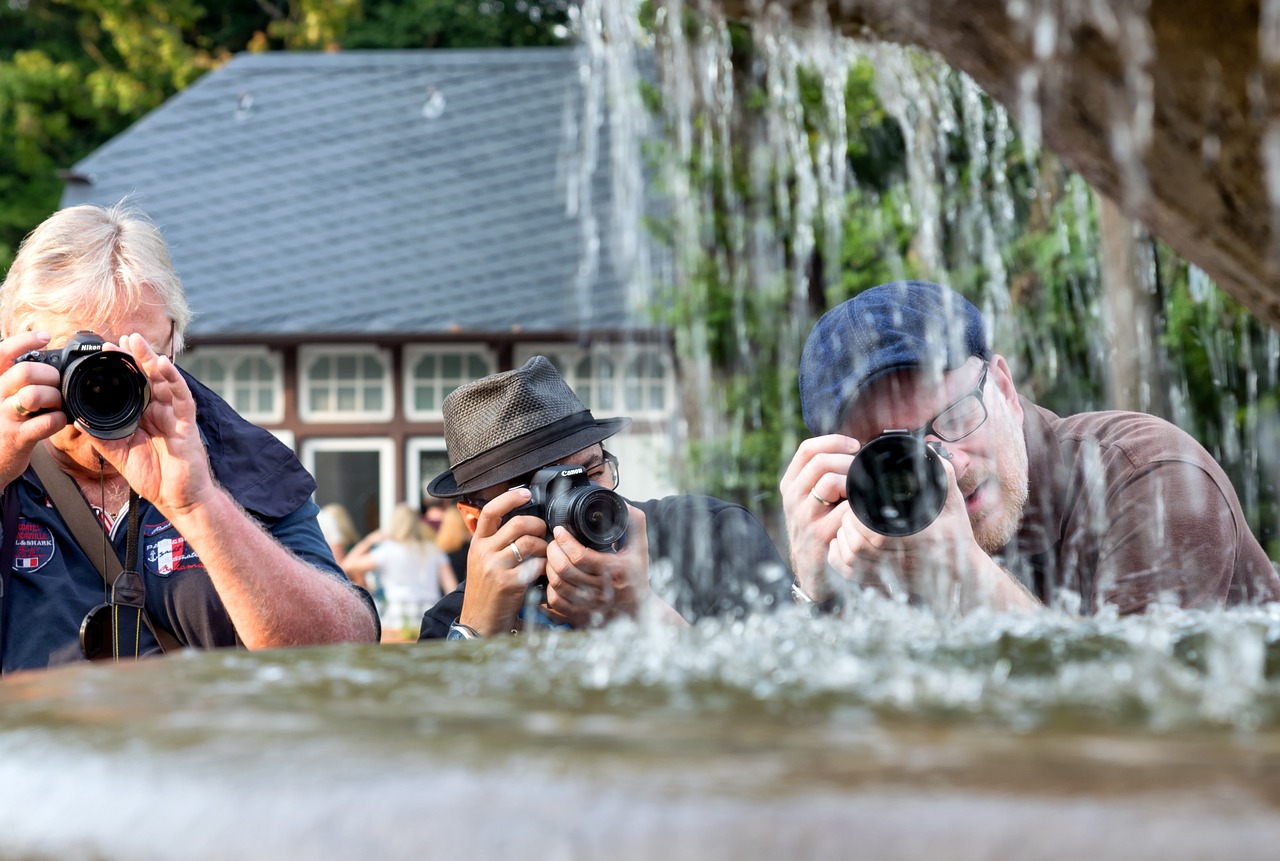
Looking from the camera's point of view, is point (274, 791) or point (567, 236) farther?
point (567, 236)

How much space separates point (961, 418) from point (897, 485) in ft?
1.30

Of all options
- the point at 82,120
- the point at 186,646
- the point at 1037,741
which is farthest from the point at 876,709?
the point at 82,120

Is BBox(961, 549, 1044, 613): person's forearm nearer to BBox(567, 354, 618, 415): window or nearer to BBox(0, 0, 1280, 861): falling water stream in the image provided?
BBox(0, 0, 1280, 861): falling water stream

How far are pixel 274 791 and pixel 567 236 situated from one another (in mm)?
15363

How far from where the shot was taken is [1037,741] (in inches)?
30.6

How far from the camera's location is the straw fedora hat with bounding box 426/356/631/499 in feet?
9.09

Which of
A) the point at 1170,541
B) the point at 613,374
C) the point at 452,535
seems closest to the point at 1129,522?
the point at 1170,541

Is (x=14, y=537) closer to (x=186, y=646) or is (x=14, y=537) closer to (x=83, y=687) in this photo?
(x=186, y=646)

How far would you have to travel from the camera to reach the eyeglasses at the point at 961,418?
7.07ft

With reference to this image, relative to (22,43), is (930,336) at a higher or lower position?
lower

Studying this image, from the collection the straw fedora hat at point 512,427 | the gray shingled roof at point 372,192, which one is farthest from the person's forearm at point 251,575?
the gray shingled roof at point 372,192

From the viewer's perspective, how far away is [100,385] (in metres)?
2.17

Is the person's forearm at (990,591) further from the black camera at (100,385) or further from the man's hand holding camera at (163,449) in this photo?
the black camera at (100,385)

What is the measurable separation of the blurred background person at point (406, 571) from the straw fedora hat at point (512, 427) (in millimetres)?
6551
